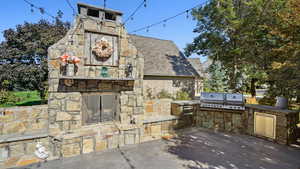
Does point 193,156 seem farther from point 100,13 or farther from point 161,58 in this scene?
point 161,58

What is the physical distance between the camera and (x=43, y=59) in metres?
9.46

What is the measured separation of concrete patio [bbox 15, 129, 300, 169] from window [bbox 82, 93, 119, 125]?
118 cm

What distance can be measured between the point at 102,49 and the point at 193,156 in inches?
178

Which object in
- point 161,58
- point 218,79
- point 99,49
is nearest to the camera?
point 99,49

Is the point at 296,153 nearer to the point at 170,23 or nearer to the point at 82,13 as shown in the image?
the point at 170,23

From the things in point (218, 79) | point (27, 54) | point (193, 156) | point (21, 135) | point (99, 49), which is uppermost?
point (27, 54)

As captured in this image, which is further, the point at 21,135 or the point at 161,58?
the point at 161,58

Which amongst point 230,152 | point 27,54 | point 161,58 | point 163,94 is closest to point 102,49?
point 230,152

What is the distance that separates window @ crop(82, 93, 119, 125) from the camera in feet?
15.9

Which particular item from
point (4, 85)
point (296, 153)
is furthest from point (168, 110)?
point (4, 85)

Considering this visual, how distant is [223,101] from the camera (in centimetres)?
623

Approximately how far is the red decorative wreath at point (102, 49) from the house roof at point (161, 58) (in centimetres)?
472

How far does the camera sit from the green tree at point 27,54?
868 centimetres

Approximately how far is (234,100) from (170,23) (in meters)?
4.27
